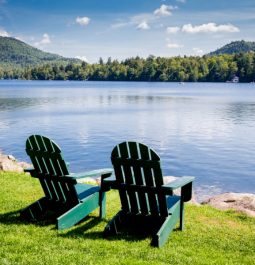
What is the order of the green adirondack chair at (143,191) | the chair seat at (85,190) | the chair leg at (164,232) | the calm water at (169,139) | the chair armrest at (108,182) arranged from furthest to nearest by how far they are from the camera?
the calm water at (169,139), the chair seat at (85,190), the chair armrest at (108,182), the green adirondack chair at (143,191), the chair leg at (164,232)

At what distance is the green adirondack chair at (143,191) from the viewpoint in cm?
718

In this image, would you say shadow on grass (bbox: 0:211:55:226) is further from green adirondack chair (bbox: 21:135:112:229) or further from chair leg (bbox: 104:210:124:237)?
chair leg (bbox: 104:210:124:237)

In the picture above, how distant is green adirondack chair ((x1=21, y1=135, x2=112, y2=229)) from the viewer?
8016 mm

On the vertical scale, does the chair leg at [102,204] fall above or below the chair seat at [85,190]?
below

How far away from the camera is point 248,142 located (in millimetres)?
33375

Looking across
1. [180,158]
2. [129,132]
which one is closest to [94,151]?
[180,158]

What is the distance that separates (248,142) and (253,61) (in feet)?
572

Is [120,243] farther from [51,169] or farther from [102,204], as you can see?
[51,169]

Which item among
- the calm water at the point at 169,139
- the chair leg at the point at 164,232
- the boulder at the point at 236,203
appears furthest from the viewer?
the calm water at the point at 169,139

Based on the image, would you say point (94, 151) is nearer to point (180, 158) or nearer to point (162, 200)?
point (180, 158)

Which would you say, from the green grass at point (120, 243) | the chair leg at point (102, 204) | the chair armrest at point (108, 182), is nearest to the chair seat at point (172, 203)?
the green grass at point (120, 243)

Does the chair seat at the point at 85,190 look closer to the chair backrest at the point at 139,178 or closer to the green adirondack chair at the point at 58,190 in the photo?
the green adirondack chair at the point at 58,190

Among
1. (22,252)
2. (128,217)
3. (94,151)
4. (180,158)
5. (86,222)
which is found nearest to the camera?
(22,252)

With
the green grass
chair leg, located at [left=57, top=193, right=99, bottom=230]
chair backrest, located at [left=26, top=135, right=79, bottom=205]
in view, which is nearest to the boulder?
the green grass
